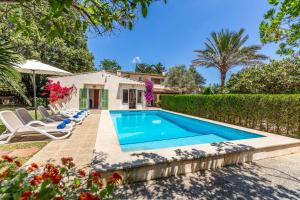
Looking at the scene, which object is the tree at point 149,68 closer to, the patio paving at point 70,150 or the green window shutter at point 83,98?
the green window shutter at point 83,98

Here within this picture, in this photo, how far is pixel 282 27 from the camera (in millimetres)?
4520

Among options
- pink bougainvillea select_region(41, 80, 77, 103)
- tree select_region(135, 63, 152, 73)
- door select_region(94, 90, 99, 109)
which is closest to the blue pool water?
pink bougainvillea select_region(41, 80, 77, 103)

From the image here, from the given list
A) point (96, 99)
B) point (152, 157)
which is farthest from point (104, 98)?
point (152, 157)

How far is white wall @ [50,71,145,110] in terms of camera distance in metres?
19.7

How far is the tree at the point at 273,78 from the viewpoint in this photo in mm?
14102

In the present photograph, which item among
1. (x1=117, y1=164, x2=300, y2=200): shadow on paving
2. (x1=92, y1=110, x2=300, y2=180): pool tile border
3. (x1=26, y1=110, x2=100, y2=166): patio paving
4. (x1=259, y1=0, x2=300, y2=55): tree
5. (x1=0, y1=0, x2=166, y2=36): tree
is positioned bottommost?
(x1=117, y1=164, x2=300, y2=200): shadow on paving

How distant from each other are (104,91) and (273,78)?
62.0 ft

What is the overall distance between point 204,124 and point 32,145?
11.1 metres

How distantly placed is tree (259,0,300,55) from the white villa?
18408 mm

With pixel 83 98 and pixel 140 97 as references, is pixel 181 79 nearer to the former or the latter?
pixel 140 97

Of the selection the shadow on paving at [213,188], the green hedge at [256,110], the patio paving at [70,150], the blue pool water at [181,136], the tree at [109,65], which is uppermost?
the tree at [109,65]

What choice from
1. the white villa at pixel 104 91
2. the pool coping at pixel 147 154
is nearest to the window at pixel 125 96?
the white villa at pixel 104 91

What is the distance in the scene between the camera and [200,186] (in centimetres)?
398

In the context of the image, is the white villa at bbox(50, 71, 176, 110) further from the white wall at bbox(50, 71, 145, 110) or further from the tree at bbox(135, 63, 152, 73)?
the tree at bbox(135, 63, 152, 73)
